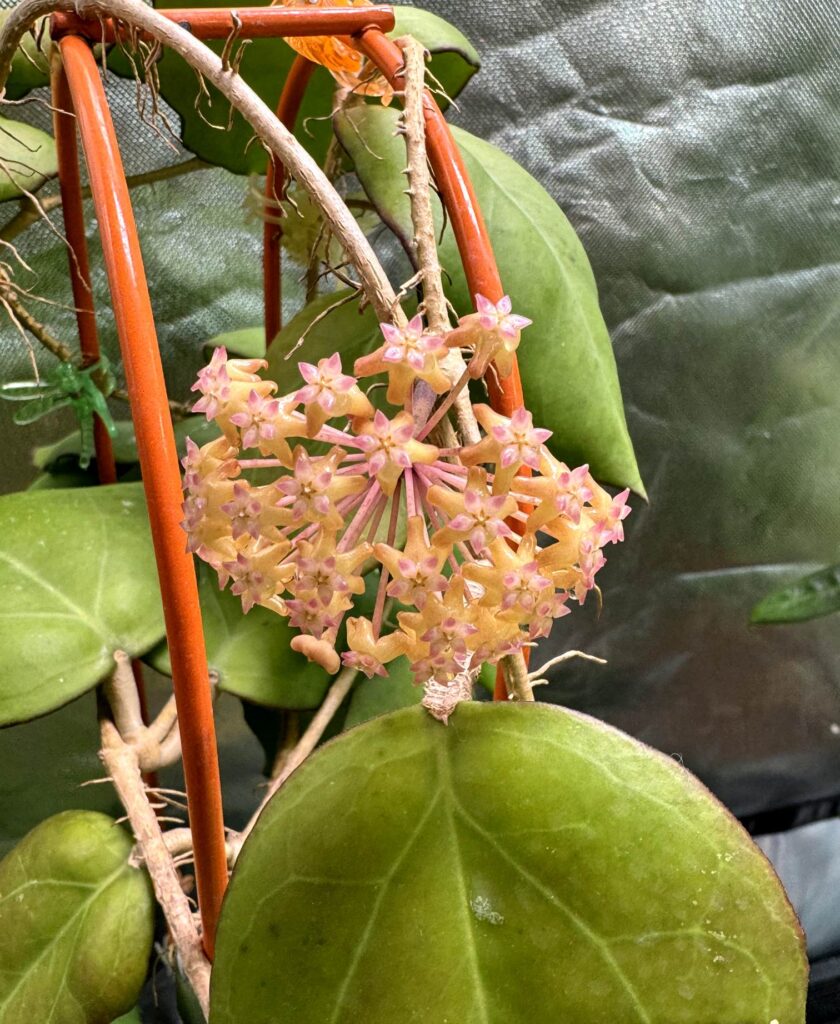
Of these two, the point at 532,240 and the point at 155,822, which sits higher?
the point at 532,240

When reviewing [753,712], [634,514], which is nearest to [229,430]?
[634,514]

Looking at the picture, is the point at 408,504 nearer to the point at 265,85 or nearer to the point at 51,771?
the point at 265,85

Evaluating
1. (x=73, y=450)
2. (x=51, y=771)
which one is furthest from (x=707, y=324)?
(x=51, y=771)

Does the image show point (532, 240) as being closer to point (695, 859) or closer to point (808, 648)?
point (695, 859)

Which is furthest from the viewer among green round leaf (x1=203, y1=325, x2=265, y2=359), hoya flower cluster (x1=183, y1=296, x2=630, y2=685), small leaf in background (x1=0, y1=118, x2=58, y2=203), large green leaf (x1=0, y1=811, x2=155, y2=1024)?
green round leaf (x1=203, y1=325, x2=265, y2=359)

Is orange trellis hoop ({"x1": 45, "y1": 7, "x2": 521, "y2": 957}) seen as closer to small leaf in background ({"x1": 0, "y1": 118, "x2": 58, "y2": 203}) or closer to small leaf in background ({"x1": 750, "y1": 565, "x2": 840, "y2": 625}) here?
small leaf in background ({"x1": 0, "y1": 118, "x2": 58, "y2": 203})

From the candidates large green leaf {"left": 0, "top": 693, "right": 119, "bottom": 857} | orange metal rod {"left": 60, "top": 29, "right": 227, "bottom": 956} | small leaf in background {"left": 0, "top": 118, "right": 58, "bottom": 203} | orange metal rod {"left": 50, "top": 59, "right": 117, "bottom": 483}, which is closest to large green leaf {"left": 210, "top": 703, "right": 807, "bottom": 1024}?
orange metal rod {"left": 60, "top": 29, "right": 227, "bottom": 956}
